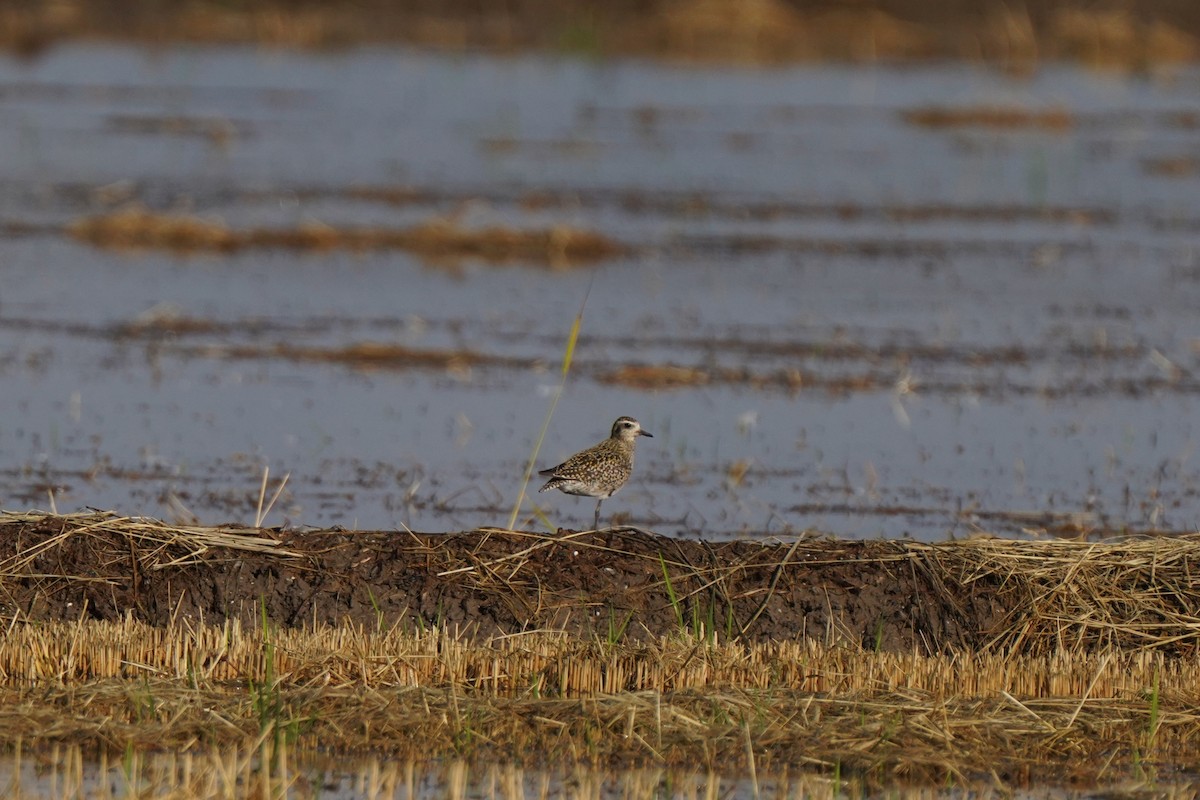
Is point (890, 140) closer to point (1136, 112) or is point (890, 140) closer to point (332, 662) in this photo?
point (1136, 112)

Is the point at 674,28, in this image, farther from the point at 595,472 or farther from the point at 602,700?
the point at 602,700

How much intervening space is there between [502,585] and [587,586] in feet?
1.10

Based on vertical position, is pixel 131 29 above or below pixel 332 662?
above

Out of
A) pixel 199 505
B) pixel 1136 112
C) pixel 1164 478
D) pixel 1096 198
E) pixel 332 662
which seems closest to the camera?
pixel 332 662

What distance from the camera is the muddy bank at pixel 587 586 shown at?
8.51 meters

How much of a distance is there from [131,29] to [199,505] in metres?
32.6

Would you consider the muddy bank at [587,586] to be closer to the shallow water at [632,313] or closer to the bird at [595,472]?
the bird at [595,472]

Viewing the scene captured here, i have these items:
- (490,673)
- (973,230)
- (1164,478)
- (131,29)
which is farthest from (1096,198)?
(131,29)

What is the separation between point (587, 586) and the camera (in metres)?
8.62

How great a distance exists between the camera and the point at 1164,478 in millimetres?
12359

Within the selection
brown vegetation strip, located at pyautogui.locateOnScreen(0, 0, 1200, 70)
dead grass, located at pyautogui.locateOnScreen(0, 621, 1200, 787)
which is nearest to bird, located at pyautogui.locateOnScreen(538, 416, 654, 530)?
dead grass, located at pyautogui.locateOnScreen(0, 621, 1200, 787)

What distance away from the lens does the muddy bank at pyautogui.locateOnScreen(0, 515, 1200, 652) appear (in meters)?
8.51

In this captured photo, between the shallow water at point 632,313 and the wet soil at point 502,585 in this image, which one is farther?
the shallow water at point 632,313

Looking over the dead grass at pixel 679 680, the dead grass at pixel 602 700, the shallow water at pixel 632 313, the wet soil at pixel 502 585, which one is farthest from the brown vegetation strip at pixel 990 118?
the dead grass at pixel 602 700
